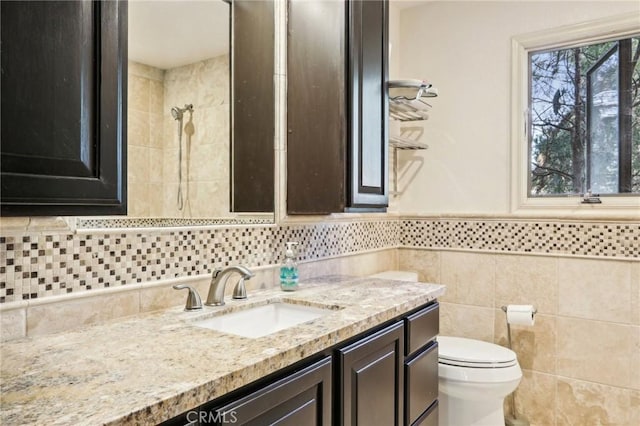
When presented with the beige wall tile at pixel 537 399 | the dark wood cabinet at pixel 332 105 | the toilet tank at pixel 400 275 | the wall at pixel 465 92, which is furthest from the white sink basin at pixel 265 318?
the beige wall tile at pixel 537 399

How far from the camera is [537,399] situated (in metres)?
2.30

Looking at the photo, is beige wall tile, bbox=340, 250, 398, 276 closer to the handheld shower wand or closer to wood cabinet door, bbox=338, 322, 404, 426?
wood cabinet door, bbox=338, 322, 404, 426

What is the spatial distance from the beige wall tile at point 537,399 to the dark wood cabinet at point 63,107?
2.31m

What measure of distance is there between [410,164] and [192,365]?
2.17 metres

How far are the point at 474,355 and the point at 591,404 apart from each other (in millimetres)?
726

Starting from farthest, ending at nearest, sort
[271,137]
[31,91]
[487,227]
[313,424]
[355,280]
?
[487,227]
[355,280]
[271,137]
[313,424]
[31,91]

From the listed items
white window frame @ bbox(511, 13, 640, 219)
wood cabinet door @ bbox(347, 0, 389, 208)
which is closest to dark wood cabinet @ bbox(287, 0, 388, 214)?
wood cabinet door @ bbox(347, 0, 389, 208)

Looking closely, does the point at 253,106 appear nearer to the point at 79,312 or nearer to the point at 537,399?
the point at 79,312

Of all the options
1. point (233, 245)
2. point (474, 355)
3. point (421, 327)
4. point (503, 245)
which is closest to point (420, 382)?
point (421, 327)

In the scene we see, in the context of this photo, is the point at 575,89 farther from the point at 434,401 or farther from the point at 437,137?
the point at 434,401

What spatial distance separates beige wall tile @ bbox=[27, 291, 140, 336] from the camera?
1.02 m

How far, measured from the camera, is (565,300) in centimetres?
222

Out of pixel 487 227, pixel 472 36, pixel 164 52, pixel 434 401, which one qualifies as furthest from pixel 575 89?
pixel 164 52

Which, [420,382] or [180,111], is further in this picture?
[420,382]
